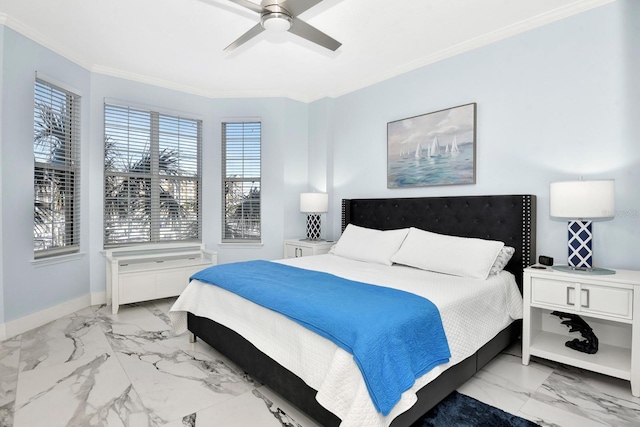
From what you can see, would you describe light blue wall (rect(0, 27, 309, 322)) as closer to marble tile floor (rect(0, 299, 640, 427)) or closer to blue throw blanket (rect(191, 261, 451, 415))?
marble tile floor (rect(0, 299, 640, 427))

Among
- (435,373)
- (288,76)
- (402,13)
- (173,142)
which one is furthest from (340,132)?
(435,373)

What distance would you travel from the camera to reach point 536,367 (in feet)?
8.16

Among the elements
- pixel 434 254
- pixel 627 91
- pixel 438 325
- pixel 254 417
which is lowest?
pixel 254 417

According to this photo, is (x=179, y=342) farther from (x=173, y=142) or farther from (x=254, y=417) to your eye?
(x=173, y=142)

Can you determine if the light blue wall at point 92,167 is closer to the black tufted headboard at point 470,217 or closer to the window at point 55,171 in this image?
the window at point 55,171

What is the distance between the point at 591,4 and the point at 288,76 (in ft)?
9.63

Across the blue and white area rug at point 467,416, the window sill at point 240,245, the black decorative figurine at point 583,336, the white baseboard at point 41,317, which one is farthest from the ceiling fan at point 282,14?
the white baseboard at point 41,317

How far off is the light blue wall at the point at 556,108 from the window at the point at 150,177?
117 inches

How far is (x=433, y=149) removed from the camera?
3.55 m

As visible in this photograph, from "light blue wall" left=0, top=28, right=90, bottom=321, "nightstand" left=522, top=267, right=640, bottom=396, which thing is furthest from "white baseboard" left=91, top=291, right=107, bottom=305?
"nightstand" left=522, top=267, right=640, bottom=396

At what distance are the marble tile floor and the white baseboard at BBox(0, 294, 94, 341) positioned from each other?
0.41ft

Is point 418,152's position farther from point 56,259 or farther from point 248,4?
point 56,259

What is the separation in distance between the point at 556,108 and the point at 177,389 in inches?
137

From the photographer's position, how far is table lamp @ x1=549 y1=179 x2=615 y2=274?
231cm
